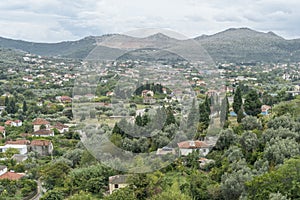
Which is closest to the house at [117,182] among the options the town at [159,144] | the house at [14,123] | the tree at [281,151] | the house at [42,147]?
the town at [159,144]

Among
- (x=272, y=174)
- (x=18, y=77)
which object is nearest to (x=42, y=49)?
(x=18, y=77)

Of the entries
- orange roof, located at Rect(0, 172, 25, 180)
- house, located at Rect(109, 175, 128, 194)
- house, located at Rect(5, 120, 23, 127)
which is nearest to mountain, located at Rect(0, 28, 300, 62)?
house, located at Rect(109, 175, 128, 194)

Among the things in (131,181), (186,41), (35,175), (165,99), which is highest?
(186,41)

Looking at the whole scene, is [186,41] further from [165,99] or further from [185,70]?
[165,99]

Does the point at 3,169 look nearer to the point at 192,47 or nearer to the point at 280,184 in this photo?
the point at 192,47

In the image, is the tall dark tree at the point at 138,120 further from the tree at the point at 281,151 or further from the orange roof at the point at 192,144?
the tree at the point at 281,151

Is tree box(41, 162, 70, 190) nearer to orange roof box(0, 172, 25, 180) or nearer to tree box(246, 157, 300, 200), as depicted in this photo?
orange roof box(0, 172, 25, 180)
